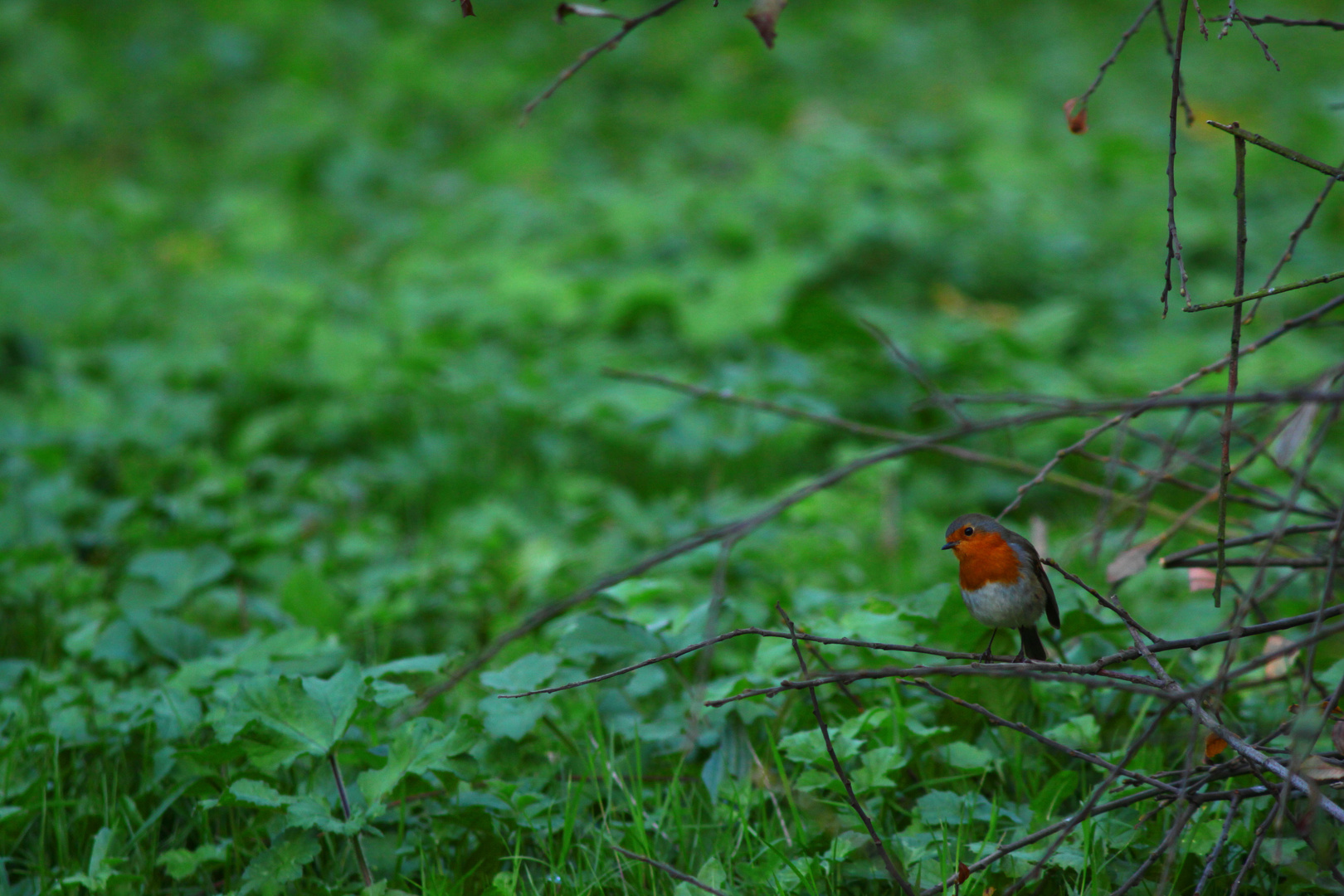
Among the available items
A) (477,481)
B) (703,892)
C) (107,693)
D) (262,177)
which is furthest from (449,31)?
(703,892)

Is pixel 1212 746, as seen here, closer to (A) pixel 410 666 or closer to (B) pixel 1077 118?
(B) pixel 1077 118

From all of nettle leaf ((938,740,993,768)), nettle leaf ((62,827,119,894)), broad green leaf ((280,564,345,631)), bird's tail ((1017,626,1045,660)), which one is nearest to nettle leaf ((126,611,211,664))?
broad green leaf ((280,564,345,631))

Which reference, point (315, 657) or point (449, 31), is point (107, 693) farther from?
point (449, 31)

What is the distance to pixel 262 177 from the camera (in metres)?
7.04

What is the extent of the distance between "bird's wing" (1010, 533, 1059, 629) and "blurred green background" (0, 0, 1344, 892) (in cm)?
22

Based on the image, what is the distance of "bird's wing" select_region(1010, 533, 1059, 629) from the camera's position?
155 cm

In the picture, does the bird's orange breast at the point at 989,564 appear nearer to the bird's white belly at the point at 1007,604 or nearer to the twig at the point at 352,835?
the bird's white belly at the point at 1007,604

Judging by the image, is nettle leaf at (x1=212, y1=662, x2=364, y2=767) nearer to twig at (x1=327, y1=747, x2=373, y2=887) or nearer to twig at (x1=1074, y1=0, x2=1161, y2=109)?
twig at (x1=327, y1=747, x2=373, y2=887)

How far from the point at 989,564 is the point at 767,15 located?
0.87 meters

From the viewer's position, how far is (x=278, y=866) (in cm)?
156

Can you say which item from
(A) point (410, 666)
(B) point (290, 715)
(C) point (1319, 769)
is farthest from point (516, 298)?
(C) point (1319, 769)

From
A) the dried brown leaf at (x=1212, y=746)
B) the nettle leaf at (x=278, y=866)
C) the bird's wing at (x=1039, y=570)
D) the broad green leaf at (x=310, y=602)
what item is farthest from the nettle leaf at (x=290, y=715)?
the dried brown leaf at (x=1212, y=746)

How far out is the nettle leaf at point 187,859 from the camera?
160cm

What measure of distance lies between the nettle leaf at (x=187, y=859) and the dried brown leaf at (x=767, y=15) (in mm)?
1430
